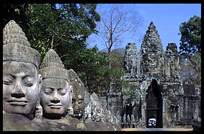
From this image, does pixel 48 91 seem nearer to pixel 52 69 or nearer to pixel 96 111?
pixel 52 69

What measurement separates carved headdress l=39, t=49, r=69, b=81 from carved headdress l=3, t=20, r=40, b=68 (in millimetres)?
1131

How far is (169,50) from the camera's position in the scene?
34281 mm

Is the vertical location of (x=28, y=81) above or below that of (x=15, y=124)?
above

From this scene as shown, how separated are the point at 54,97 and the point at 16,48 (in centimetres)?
148

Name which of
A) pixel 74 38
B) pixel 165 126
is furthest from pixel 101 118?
pixel 165 126

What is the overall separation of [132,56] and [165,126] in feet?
21.9

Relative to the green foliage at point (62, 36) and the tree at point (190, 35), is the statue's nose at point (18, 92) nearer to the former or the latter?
the green foliage at point (62, 36)

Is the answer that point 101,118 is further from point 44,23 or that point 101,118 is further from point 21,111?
point 44,23

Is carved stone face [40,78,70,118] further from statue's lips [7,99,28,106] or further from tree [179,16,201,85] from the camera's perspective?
tree [179,16,201,85]

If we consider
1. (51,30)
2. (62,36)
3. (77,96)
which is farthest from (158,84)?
(77,96)

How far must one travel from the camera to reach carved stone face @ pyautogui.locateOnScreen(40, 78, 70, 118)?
18.8 ft

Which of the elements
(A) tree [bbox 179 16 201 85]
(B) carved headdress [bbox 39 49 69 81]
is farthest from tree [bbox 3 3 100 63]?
(A) tree [bbox 179 16 201 85]

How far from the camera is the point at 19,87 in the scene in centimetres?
440

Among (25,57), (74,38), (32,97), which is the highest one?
(74,38)
